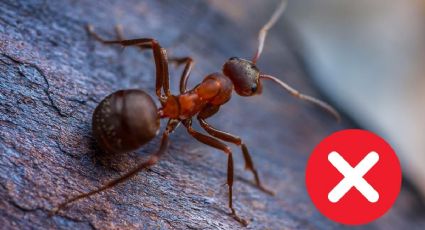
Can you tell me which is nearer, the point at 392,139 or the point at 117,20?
the point at 117,20

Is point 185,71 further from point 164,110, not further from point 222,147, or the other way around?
point 222,147

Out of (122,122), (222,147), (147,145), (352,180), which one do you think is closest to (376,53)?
(352,180)

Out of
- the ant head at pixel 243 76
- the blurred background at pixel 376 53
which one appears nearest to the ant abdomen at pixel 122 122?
the ant head at pixel 243 76

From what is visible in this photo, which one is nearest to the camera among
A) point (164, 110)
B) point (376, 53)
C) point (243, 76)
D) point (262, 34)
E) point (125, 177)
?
point (125, 177)

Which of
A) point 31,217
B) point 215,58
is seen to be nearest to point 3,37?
point 31,217

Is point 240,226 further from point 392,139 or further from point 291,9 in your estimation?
point 291,9

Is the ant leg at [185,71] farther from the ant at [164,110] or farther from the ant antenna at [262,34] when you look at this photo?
the ant antenna at [262,34]

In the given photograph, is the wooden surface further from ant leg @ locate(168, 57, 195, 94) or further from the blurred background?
the blurred background

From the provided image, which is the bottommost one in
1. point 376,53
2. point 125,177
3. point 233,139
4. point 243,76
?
point 125,177
